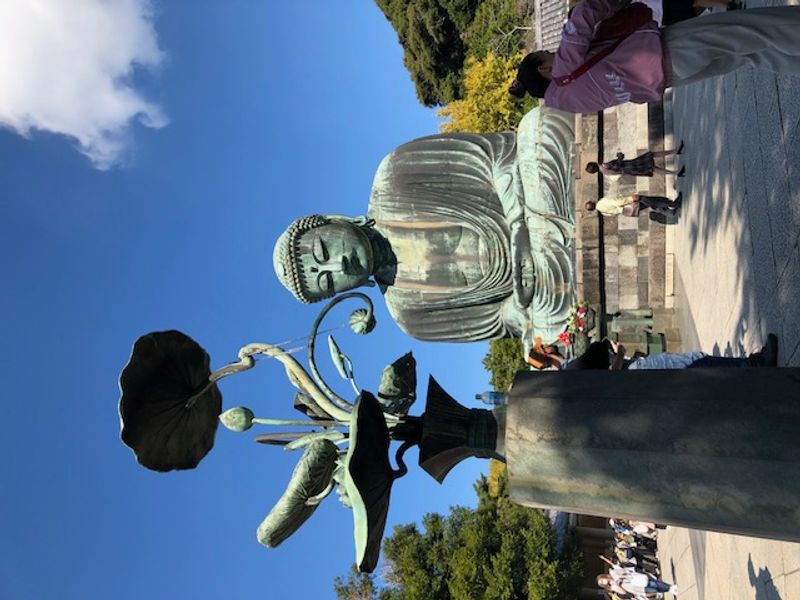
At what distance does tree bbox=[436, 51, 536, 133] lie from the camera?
2712 centimetres

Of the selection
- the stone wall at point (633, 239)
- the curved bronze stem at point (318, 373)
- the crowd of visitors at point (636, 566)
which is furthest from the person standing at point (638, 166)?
the crowd of visitors at point (636, 566)

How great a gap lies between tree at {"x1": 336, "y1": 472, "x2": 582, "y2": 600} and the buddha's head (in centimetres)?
1598

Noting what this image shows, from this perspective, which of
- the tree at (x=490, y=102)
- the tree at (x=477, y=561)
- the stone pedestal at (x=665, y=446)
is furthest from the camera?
the tree at (x=490, y=102)

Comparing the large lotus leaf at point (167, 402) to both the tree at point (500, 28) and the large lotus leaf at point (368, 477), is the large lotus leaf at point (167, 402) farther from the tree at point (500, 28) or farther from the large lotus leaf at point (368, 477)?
the tree at point (500, 28)

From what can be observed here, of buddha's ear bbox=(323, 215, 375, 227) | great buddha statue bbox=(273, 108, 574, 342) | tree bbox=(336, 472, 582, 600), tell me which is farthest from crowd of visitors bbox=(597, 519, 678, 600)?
buddha's ear bbox=(323, 215, 375, 227)

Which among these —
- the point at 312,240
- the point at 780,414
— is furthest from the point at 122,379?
the point at 312,240

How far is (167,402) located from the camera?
3.66 meters

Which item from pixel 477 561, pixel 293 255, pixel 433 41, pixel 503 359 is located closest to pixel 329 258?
pixel 293 255

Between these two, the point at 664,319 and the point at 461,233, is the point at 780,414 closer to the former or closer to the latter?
the point at 461,233

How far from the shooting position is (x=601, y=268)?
909 cm

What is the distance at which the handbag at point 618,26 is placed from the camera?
352 centimetres

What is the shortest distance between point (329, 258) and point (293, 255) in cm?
37

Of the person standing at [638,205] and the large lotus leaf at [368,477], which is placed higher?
the person standing at [638,205]

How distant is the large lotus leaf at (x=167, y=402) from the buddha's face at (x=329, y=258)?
3098mm
